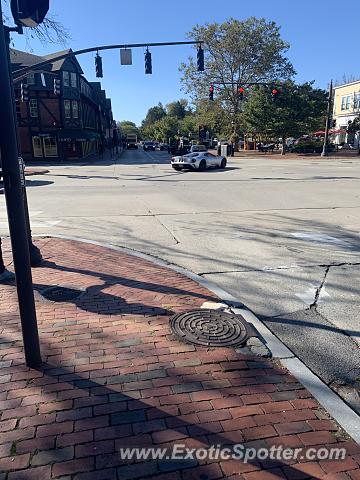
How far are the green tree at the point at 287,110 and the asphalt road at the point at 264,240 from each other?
33.3m

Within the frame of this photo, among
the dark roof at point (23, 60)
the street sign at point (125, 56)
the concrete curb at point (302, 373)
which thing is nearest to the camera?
the concrete curb at point (302, 373)

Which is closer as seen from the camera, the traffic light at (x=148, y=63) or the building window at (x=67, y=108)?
the traffic light at (x=148, y=63)

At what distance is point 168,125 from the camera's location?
4126 inches

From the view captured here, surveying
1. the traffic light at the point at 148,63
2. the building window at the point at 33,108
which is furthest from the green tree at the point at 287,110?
the traffic light at the point at 148,63

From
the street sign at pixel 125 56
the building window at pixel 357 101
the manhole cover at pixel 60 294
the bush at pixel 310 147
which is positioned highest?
the building window at pixel 357 101

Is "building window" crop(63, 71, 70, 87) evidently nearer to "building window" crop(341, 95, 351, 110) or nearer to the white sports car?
the white sports car

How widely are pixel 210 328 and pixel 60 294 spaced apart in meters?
2.17

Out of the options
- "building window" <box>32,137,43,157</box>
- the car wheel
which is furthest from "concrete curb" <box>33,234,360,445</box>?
"building window" <box>32,137,43,157</box>

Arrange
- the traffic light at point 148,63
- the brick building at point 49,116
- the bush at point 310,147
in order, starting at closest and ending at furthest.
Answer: the traffic light at point 148,63 → the brick building at point 49,116 → the bush at point 310,147

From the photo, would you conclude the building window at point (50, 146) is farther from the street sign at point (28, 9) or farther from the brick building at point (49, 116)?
the street sign at point (28, 9)

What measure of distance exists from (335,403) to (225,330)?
1368 millimetres

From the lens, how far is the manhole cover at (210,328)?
12.6 ft

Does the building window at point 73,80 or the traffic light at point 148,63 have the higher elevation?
the building window at point 73,80

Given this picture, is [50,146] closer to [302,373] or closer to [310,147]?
[310,147]
